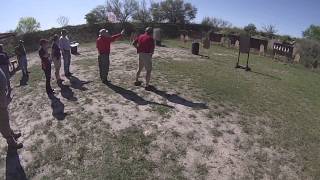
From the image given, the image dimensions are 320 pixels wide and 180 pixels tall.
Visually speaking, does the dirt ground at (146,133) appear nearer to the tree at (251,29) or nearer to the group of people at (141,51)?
the group of people at (141,51)

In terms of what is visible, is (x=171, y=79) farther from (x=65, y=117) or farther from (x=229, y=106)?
(x=65, y=117)

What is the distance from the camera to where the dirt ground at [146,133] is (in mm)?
7832

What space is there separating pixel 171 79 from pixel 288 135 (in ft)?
18.6

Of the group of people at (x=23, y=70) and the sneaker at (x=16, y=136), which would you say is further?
the sneaker at (x=16, y=136)

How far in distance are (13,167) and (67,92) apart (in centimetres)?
477

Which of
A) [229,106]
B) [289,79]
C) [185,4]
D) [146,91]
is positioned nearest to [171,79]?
[146,91]

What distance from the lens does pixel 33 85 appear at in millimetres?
14062

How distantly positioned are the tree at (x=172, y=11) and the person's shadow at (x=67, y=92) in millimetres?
38921

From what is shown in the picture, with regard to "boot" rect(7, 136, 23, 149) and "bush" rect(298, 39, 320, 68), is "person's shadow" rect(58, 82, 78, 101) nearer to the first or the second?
"boot" rect(7, 136, 23, 149)

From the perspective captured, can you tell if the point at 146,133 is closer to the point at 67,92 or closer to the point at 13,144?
the point at 13,144

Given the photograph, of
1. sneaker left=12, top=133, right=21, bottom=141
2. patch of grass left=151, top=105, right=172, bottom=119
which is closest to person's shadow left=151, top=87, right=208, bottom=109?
patch of grass left=151, top=105, right=172, bottom=119

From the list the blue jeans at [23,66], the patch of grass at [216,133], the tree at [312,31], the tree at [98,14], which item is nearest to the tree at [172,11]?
the tree at [98,14]

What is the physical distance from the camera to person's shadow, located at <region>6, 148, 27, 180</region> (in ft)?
24.6

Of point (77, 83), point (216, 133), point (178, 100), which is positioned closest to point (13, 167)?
point (216, 133)
